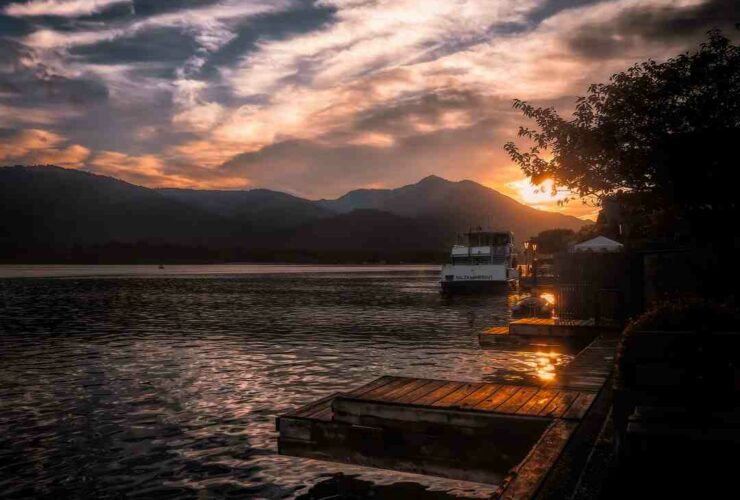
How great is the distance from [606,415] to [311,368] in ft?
37.9

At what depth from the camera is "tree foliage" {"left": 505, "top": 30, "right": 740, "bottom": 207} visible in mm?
15789

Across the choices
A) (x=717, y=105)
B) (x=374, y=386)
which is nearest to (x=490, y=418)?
(x=374, y=386)

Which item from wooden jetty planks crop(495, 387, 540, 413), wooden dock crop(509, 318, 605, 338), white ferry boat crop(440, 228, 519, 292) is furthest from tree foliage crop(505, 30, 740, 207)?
white ferry boat crop(440, 228, 519, 292)

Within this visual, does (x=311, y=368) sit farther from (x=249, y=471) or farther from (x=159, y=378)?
(x=249, y=471)

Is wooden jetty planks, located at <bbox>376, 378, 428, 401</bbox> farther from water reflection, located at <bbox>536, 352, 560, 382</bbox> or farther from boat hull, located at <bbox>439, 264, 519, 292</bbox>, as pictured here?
boat hull, located at <bbox>439, 264, 519, 292</bbox>

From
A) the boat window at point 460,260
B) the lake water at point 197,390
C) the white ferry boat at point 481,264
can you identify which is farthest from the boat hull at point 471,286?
the lake water at point 197,390

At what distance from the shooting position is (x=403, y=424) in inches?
345

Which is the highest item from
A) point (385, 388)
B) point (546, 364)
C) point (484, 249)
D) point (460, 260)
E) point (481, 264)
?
point (484, 249)

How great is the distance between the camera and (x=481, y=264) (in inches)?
Answer: 2254

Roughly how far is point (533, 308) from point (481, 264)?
1218 inches

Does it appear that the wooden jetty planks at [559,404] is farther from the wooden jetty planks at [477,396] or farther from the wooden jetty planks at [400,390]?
the wooden jetty planks at [400,390]

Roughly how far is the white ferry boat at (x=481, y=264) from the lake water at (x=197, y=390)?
63.7ft

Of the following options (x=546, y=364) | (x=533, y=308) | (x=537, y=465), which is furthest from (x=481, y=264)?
(x=537, y=465)

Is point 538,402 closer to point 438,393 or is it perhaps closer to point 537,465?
point 438,393
